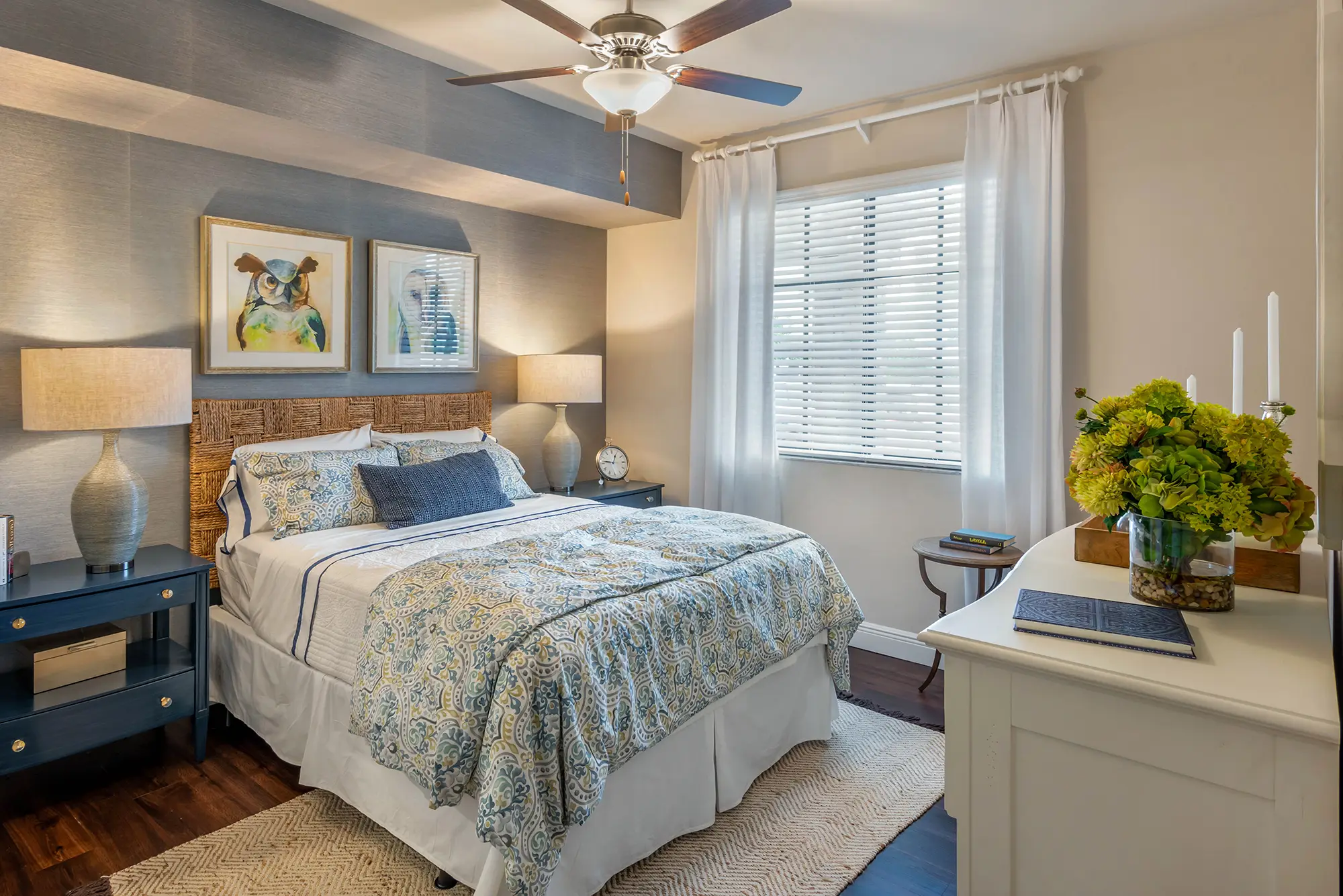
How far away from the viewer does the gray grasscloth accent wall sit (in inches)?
107

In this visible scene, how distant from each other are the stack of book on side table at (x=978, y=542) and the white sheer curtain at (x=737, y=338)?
45.4 inches

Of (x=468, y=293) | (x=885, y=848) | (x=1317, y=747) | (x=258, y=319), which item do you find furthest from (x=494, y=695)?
(x=468, y=293)

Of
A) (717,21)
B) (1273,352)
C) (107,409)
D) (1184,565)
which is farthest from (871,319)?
(107,409)

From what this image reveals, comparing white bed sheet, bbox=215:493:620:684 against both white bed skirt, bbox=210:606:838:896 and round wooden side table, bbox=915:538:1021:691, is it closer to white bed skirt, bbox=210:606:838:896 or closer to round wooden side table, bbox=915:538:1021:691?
white bed skirt, bbox=210:606:838:896

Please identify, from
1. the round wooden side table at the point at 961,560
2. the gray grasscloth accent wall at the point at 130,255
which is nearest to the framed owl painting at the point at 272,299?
the gray grasscloth accent wall at the point at 130,255

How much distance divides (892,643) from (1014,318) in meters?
1.68

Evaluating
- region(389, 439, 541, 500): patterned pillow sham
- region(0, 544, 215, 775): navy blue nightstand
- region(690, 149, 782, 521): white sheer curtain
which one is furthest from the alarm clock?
region(0, 544, 215, 775): navy blue nightstand

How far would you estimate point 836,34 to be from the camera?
2.99 m

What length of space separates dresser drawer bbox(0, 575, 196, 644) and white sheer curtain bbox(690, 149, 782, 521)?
2.57 meters

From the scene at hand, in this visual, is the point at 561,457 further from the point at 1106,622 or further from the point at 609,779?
the point at 1106,622

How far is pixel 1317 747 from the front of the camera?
982 mm

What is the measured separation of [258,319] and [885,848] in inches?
125

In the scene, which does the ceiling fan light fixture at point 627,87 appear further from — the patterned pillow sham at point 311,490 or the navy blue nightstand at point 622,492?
the navy blue nightstand at point 622,492

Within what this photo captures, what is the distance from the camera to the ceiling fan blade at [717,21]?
6.61 ft
